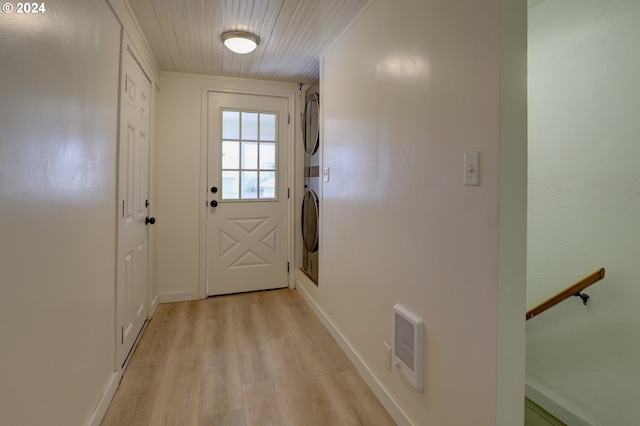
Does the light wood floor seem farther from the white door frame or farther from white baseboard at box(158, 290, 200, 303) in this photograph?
the white door frame

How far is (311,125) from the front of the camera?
3266mm

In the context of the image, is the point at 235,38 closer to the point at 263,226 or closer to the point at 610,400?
the point at 263,226

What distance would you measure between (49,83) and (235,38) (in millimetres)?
1573

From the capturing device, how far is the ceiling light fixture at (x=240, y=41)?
236cm

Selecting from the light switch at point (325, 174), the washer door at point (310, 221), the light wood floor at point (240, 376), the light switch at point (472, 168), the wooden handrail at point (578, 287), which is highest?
the light switch at point (325, 174)

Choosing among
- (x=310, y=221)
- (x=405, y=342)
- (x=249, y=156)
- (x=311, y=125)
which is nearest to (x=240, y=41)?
(x=311, y=125)

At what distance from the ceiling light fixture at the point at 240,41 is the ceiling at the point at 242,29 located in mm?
43

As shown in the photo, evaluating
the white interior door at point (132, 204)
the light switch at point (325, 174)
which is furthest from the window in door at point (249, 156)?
the light switch at point (325, 174)

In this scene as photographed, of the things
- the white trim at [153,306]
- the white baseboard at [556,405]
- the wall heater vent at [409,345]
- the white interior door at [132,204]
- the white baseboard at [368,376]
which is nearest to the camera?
the wall heater vent at [409,345]

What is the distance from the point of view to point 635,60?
1.61 m

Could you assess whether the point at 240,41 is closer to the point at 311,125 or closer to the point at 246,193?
the point at 311,125

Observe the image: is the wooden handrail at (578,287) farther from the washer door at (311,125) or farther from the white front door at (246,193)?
the white front door at (246,193)

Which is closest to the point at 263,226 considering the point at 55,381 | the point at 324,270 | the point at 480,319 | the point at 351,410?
the point at 324,270

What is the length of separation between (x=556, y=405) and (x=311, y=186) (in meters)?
2.49
